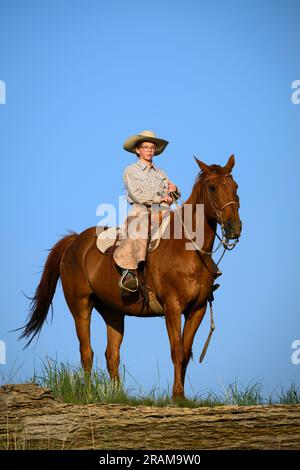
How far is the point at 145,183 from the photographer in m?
13.3

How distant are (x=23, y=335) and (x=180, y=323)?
3.50 m

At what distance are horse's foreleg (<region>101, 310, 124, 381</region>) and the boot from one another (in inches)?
53.0

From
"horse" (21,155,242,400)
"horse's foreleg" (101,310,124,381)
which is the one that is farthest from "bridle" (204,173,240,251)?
"horse's foreleg" (101,310,124,381)

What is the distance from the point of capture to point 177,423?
32.8 ft

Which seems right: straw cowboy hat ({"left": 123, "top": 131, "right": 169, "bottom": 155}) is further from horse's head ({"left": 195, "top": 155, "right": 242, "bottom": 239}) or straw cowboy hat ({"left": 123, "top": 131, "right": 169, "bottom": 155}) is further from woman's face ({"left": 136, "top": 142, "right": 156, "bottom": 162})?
horse's head ({"left": 195, "top": 155, "right": 242, "bottom": 239})

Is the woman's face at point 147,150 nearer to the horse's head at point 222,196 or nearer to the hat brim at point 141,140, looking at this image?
the hat brim at point 141,140

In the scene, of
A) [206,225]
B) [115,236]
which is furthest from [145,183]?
[206,225]

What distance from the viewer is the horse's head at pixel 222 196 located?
38.7 feet

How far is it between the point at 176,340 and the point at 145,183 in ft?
8.07

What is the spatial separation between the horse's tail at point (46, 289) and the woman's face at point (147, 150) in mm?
2354

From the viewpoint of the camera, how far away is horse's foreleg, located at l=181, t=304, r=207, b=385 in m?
12.4

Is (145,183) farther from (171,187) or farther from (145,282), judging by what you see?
(145,282)
